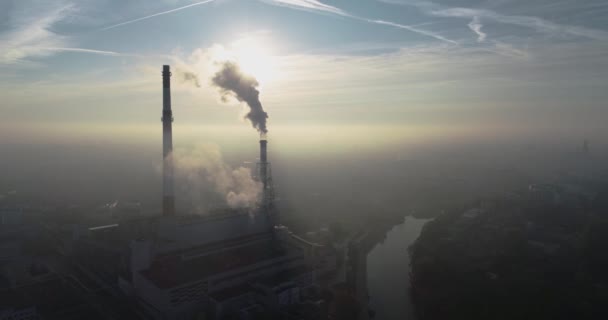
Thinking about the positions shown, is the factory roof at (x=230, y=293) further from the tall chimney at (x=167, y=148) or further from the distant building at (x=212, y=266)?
the tall chimney at (x=167, y=148)

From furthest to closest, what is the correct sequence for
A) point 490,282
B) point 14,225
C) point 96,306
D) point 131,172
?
point 131,172, point 14,225, point 490,282, point 96,306

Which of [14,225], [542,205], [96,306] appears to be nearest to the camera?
[96,306]

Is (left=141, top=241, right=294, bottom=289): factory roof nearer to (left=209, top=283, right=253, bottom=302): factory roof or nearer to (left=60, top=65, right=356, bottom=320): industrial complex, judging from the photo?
(left=60, top=65, right=356, bottom=320): industrial complex

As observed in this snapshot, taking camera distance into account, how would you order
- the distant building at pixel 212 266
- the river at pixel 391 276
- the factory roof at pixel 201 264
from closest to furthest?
the distant building at pixel 212 266, the factory roof at pixel 201 264, the river at pixel 391 276

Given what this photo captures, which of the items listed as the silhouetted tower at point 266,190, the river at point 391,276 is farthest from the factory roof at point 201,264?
the river at point 391,276

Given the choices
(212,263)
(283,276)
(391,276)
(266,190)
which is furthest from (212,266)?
(391,276)

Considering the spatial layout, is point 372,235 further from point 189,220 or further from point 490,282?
point 189,220

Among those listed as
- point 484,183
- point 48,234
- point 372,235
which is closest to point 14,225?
point 48,234
